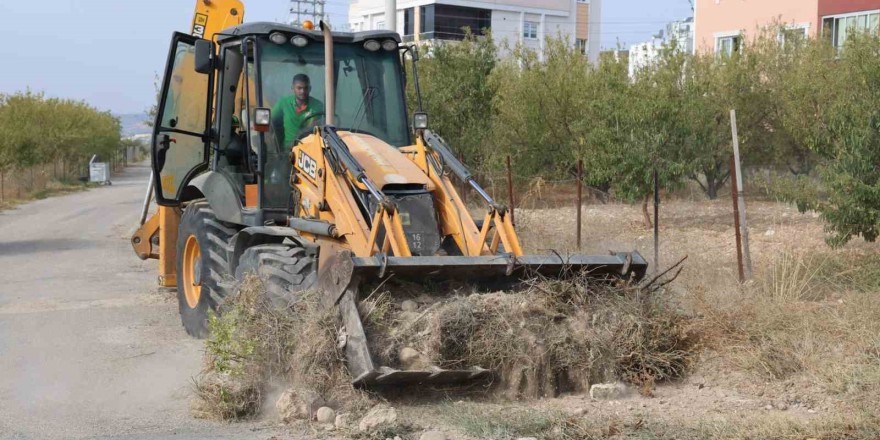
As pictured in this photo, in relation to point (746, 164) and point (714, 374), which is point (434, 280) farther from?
point (746, 164)

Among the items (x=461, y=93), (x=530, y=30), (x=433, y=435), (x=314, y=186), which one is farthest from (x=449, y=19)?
(x=433, y=435)

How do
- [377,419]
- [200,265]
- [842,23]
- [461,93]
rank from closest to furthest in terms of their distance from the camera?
[377,419] → [200,265] → [461,93] → [842,23]

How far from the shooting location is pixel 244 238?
28.3ft

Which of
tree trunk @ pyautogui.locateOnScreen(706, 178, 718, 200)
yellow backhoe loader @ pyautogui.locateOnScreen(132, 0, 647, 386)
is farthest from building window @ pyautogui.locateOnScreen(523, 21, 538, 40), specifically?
yellow backhoe loader @ pyautogui.locateOnScreen(132, 0, 647, 386)

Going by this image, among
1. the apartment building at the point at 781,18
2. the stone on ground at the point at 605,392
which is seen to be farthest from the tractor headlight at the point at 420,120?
the apartment building at the point at 781,18

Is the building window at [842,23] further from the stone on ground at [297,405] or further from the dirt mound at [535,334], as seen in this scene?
the stone on ground at [297,405]

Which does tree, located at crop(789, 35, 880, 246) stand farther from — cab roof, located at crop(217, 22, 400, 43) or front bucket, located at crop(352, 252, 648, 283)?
cab roof, located at crop(217, 22, 400, 43)

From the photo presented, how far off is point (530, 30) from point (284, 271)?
65.9 metres

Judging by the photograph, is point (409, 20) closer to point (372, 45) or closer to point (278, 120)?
point (372, 45)

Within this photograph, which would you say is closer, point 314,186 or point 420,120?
point 314,186

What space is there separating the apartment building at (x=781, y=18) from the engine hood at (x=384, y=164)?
69.2 ft

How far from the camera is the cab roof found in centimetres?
891

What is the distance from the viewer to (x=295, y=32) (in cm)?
895

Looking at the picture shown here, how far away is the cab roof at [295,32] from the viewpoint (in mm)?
8906
